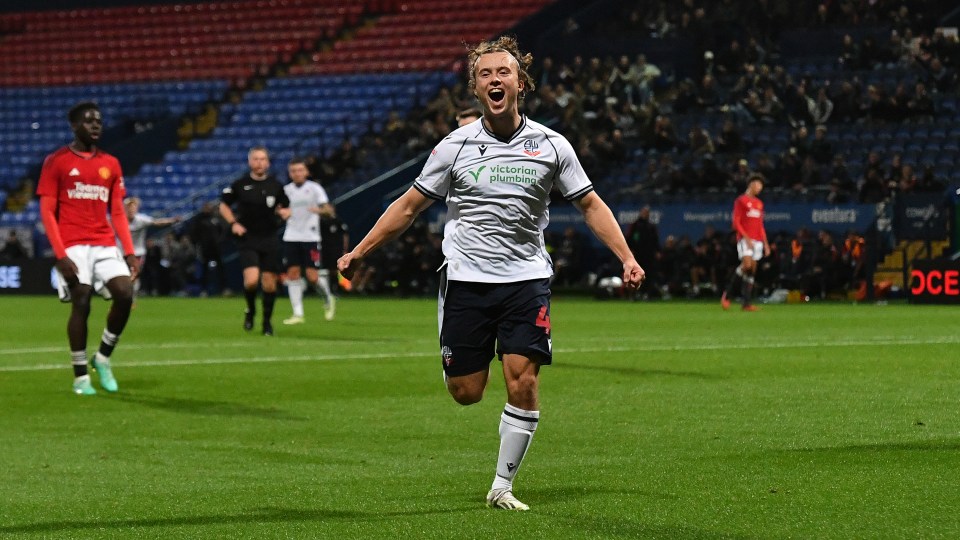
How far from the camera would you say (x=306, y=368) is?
1512 cm

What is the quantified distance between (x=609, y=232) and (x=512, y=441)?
3.57ft

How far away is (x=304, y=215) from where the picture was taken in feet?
76.3

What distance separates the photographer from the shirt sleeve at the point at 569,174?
Result: 7.24 m

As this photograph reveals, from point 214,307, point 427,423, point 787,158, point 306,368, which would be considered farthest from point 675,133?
point 427,423

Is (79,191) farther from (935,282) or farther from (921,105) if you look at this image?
(921,105)

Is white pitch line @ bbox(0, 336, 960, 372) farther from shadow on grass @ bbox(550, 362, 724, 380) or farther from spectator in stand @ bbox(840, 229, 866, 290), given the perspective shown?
spectator in stand @ bbox(840, 229, 866, 290)

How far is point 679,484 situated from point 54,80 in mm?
45312

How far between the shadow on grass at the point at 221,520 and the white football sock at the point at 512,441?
19cm

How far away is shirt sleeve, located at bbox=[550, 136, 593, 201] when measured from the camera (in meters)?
7.24

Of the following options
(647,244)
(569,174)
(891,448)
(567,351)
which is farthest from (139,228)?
(569,174)

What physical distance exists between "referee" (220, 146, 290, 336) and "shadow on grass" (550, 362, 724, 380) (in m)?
6.15

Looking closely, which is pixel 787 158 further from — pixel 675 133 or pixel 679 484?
pixel 679 484

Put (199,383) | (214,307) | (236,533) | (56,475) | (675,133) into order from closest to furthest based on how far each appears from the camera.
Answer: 1. (236,533)
2. (56,475)
3. (199,383)
4. (214,307)
5. (675,133)

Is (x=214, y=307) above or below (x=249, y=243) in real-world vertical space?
below
